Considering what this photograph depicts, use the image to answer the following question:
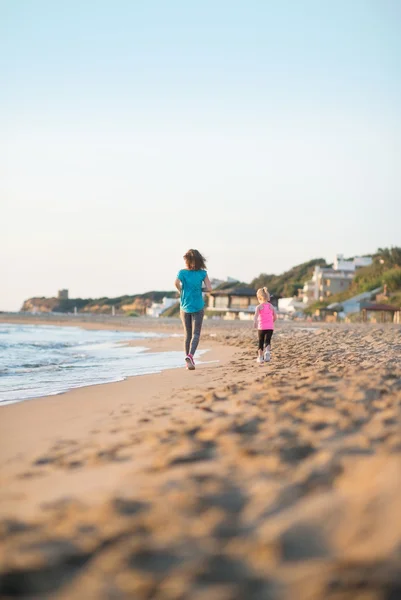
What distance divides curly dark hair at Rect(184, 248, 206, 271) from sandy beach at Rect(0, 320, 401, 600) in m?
4.63

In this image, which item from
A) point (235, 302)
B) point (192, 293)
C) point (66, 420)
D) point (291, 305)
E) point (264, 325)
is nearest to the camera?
point (66, 420)

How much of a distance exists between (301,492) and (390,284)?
192 ft

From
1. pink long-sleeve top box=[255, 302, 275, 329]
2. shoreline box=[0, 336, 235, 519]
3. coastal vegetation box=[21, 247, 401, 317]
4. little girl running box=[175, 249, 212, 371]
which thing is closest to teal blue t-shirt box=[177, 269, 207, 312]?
little girl running box=[175, 249, 212, 371]

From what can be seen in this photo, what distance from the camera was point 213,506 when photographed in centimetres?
211

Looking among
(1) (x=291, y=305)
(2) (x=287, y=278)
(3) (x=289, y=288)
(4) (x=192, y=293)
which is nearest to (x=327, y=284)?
(1) (x=291, y=305)

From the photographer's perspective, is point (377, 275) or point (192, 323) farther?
point (377, 275)

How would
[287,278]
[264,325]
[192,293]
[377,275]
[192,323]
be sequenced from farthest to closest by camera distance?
1. [287,278]
2. [377,275]
3. [264,325]
4. [192,323]
5. [192,293]

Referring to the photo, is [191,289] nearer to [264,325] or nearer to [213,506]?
[264,325]

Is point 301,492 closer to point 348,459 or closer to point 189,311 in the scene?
point 348,459

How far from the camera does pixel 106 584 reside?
166 centimetres

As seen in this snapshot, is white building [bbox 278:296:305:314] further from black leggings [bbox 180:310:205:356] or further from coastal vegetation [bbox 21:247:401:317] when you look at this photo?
black leggings [bbox 180:310:205:356]

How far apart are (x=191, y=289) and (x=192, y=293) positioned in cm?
6

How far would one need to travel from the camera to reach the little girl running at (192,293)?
820cm

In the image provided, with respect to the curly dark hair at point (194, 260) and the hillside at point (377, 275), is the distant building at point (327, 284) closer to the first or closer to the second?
the hillside at point (377, 275)
